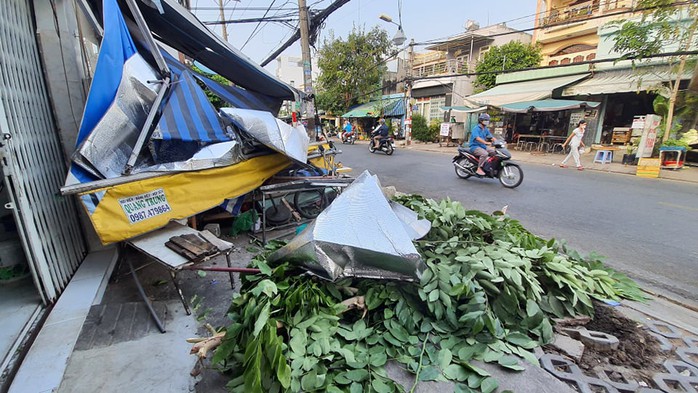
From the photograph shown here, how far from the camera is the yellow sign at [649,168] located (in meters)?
9.08

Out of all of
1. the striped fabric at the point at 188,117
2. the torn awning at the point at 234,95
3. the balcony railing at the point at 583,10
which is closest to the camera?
the striped fabric at the point at 188,117

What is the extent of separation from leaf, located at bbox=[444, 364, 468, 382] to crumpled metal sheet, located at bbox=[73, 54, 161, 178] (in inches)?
127

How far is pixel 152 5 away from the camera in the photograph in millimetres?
3838

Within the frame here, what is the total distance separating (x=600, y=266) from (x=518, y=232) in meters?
0.73

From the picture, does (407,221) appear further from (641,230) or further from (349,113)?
(349,113)

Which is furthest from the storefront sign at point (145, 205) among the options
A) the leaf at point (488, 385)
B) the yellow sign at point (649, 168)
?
the yellow sign at point (649, 168)

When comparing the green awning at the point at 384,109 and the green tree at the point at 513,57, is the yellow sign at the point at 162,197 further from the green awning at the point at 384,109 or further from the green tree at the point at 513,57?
the green awning at the point at 384,109

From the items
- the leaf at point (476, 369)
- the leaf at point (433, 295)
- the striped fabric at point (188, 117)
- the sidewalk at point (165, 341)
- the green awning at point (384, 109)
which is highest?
the green awning at point (384, 109)

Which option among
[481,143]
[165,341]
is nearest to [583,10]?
[481,143]

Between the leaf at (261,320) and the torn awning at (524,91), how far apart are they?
16822 mm

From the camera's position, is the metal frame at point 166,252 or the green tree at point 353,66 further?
the green tree at point 353,66

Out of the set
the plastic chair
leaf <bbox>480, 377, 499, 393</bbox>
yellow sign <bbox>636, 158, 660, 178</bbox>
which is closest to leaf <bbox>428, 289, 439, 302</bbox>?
leaf <bbox>480, 377, 499, 393</bbox>

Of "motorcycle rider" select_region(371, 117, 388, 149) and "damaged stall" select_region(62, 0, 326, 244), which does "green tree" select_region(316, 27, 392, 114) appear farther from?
"damaged stall" select_region(62, 0, 326, 244)

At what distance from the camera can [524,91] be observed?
1611 centimetres
